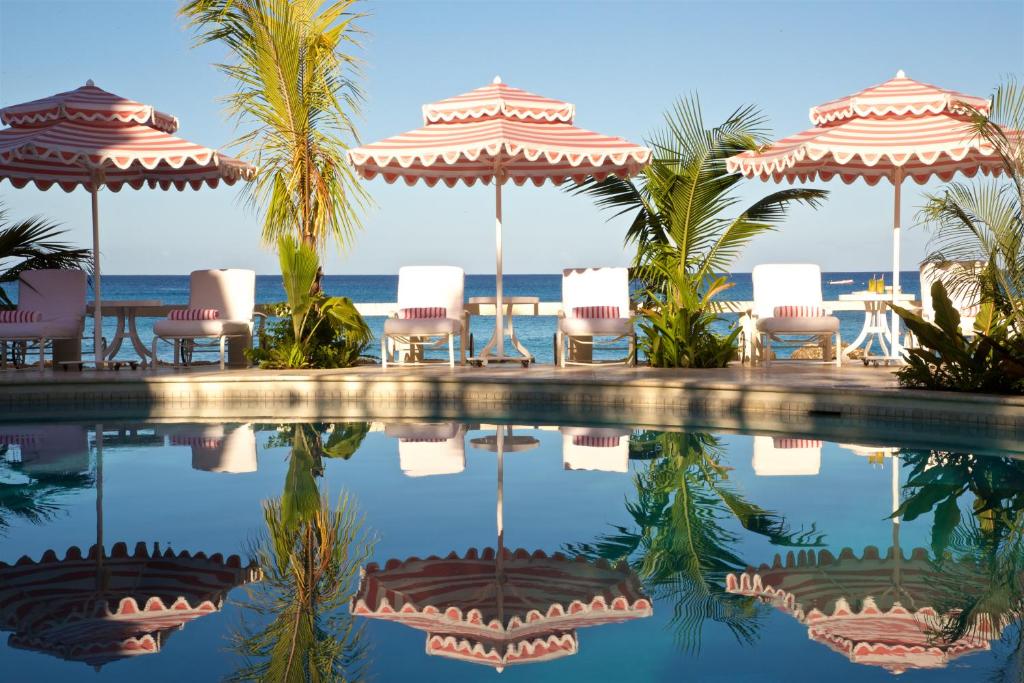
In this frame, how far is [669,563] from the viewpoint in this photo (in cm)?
478

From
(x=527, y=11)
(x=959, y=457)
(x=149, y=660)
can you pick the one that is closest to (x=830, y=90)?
(x=527, y=11)

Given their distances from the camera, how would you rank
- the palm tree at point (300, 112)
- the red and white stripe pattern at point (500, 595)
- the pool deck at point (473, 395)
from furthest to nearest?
the palm tree at point (300, 112), the pool deck at point (473, 395), the red and white stripe pattern at point (500, 595)

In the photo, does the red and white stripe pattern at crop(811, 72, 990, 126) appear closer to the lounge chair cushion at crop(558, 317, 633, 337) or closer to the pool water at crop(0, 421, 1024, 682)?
the lounge chair cushion at crop(558, 317, 633, 337)

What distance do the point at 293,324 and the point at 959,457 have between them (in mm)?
6265

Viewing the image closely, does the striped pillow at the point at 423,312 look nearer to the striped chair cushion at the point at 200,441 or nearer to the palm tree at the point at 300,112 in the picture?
the palm tree at the point at 300,112

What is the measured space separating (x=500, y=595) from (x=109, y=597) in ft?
4.98

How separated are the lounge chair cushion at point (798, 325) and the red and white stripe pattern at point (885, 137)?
1443 mm

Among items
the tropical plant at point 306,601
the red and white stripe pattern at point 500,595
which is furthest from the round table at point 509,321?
the red and white stripe pattern at point 500,595

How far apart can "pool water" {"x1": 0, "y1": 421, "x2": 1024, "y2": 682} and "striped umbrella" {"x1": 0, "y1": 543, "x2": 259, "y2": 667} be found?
0.05 feet

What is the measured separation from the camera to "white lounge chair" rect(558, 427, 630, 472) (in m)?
7.12

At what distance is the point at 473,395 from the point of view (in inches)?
383

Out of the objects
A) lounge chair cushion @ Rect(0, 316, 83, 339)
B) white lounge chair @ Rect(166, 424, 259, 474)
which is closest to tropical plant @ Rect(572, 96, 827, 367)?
white lounge chair @ Rect(166, 424, 259, 474)

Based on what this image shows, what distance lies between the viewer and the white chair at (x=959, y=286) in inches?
361

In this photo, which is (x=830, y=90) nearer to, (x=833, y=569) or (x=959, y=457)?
(x=959, y=457)
